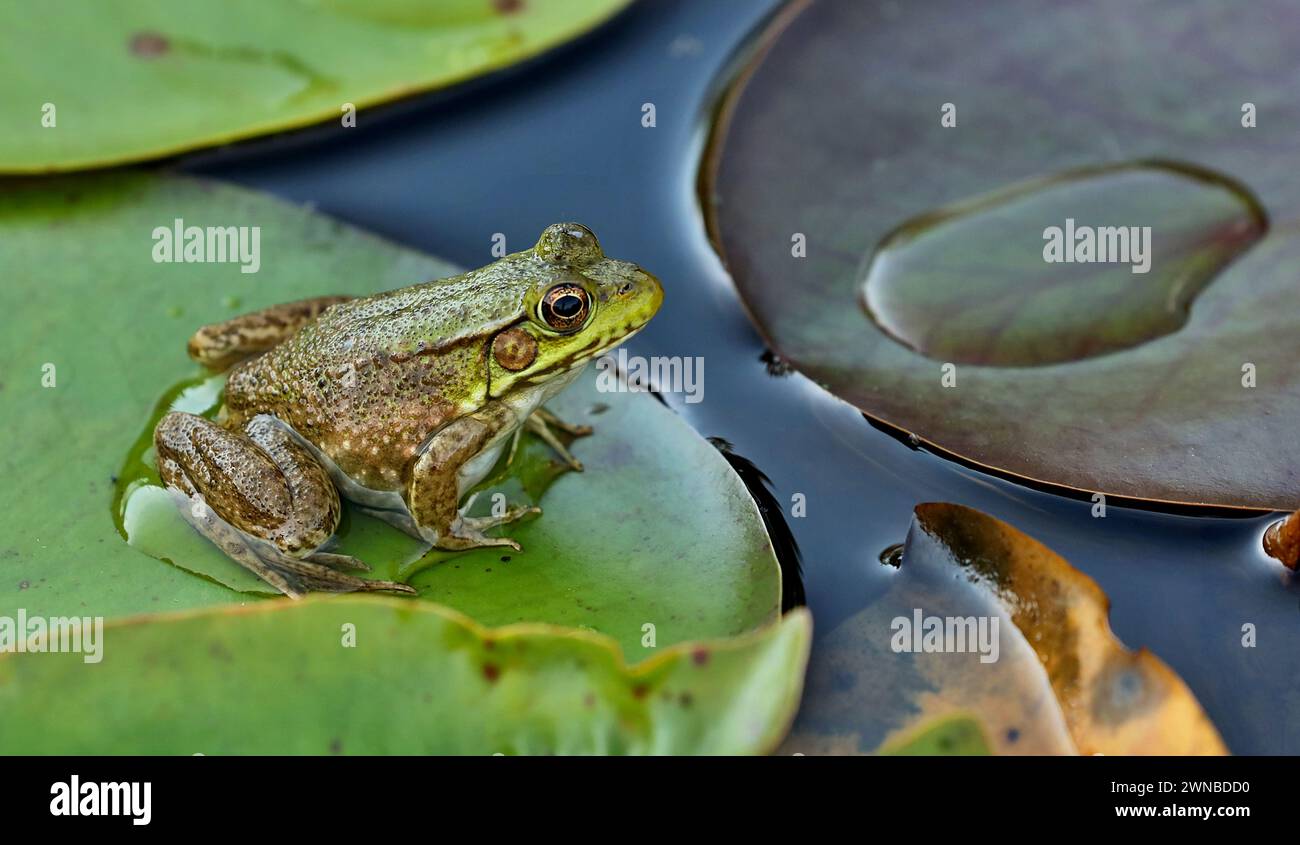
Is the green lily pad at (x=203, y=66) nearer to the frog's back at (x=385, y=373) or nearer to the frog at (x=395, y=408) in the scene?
the frog at (x=395, y=408)

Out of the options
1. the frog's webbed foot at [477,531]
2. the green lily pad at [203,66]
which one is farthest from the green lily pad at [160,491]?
the green lily pad at [203,66]

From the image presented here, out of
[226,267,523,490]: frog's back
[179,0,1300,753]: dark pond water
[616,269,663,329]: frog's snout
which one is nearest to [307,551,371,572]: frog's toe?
[226,267,523,490]: frog's back

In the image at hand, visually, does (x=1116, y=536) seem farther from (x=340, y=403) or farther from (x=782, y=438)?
(x=340, y=403)

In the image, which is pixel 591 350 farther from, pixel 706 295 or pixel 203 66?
pixel 203 66

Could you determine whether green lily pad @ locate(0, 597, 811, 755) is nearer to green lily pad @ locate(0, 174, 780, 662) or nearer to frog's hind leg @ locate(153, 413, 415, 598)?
green lily pad @ locate(0, 174, 780, 662)

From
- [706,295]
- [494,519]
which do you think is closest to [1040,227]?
[706,295]
